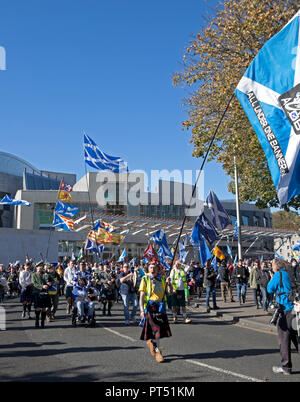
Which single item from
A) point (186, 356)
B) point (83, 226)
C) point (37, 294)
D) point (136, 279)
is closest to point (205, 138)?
point (136, 279)

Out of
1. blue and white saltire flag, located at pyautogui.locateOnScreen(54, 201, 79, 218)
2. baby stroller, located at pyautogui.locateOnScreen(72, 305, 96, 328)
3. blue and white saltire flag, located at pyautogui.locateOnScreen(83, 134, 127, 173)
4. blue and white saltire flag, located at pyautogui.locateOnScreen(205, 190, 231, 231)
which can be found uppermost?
blue and white saltire flag, located at pyautogui.locateOnScreen(83, 134, 127, 173)

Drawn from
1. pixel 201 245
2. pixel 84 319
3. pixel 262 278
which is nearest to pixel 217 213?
pixel 201 245

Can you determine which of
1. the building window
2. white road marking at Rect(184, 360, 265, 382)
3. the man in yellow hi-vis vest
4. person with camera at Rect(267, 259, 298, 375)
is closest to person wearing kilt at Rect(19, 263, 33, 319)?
the man in yellow hi-vis vest

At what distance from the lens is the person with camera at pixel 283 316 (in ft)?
20.3

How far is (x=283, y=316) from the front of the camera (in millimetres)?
6500

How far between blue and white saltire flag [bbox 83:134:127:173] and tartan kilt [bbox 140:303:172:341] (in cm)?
1411

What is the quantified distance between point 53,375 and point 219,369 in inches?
104

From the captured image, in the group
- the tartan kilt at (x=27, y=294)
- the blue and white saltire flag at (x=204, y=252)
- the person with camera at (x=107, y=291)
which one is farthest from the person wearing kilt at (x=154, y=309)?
the blue and white saltire flag at (x=204, y=252)

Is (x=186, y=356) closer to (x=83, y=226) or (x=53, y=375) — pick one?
(x=53, y=375)

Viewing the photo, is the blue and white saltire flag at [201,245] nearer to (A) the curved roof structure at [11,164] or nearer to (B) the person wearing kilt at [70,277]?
(B) the person wearing kilt at [70,277]

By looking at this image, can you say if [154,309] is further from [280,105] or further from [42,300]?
[42,300]

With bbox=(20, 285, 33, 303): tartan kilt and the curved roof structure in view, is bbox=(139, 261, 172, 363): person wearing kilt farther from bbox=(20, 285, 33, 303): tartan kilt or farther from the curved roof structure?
the curved roof structure

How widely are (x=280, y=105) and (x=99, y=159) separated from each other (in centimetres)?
1563

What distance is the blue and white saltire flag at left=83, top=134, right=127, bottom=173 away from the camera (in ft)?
69.6
